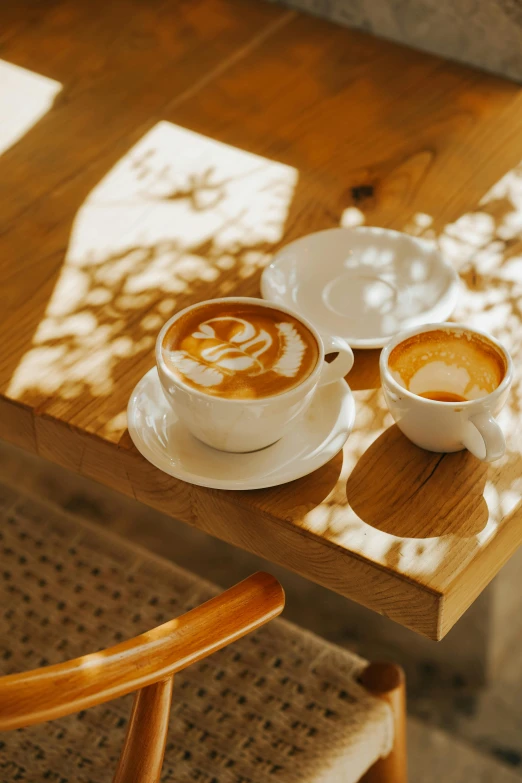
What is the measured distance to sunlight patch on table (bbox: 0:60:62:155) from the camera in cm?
143

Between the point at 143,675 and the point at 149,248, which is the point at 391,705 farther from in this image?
the point at 149,248

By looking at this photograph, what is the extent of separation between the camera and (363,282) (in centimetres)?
113

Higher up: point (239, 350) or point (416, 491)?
point (239, 350)

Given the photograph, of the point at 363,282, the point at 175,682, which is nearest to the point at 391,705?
the point at 175,682

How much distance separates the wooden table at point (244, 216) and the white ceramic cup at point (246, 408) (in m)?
0.05

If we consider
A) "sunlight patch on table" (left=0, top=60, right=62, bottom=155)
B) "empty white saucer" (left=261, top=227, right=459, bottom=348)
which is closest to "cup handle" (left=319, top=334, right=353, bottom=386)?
"empty white saucer" (left=261, top=227, right=459, bottom=348)

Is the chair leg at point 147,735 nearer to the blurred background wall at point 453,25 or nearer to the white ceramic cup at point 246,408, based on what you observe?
the white ceramic cup at point 246,408

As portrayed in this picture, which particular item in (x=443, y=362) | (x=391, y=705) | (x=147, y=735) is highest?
(x=443, y=362)

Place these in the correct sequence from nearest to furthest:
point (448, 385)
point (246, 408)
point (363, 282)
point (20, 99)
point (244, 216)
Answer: point (246, 408) → point (448, 385) → point (363, 282) → point (244, 216) → point (20, 99)

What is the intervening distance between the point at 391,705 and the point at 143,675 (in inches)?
17.2

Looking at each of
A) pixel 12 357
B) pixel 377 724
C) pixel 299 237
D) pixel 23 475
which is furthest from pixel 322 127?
pixel 23 475

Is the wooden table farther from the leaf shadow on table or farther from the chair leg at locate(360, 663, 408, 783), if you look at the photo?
the chair leg at locate(360, 663, 408, 783)

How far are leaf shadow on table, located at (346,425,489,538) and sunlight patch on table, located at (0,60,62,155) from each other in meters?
0.79

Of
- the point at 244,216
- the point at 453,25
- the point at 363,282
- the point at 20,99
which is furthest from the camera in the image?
the point at 453,25
